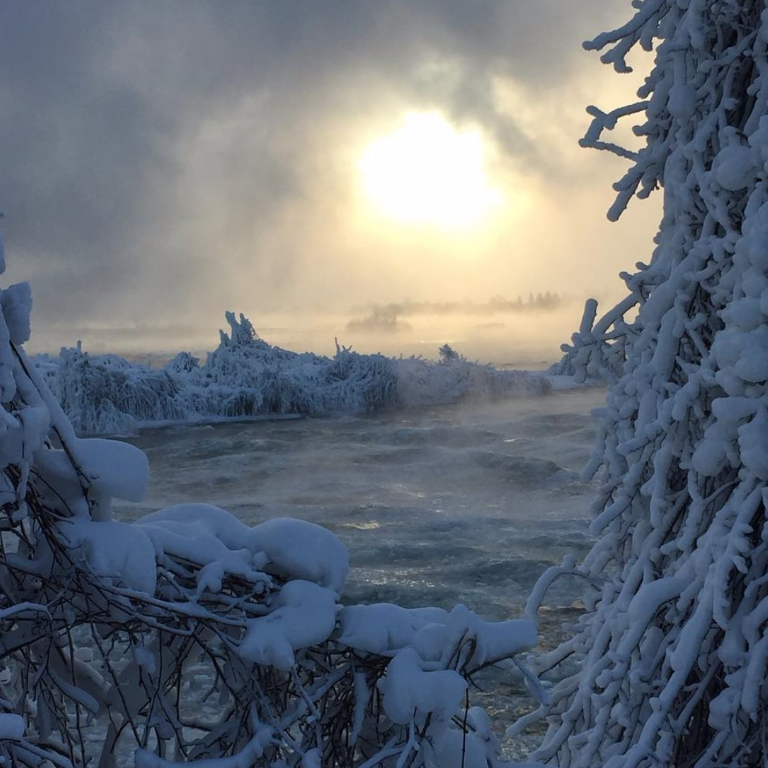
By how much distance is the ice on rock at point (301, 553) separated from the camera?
3125 mm

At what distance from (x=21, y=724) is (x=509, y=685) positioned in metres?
6.64

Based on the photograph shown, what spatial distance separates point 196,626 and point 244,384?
31.3 meters

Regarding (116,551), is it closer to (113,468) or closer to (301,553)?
(113,468)

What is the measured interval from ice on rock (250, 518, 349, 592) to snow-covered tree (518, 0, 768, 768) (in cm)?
125

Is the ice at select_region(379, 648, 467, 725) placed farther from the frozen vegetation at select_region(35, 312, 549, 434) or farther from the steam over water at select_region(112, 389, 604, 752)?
the frozen vegetation at select_region(35, 312, 549, 434)

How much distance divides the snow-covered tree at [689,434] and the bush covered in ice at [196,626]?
0.64 m

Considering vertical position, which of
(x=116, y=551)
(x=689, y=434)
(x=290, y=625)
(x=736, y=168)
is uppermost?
(x=736, y=168)

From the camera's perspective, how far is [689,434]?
3518 mm

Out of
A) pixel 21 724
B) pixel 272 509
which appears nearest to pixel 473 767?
pixel 21 724

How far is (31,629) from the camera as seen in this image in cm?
288

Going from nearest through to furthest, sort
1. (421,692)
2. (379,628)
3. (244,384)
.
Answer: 1. (421,692)
2. (379,628)
3. (244,384)

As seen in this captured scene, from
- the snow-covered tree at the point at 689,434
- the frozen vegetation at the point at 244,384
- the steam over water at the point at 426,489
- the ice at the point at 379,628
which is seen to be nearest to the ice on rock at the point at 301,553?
the ice at the point at 379,628

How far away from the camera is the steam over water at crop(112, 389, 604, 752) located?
39.2ft

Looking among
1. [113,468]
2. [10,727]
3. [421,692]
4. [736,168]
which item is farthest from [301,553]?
[736,168]
